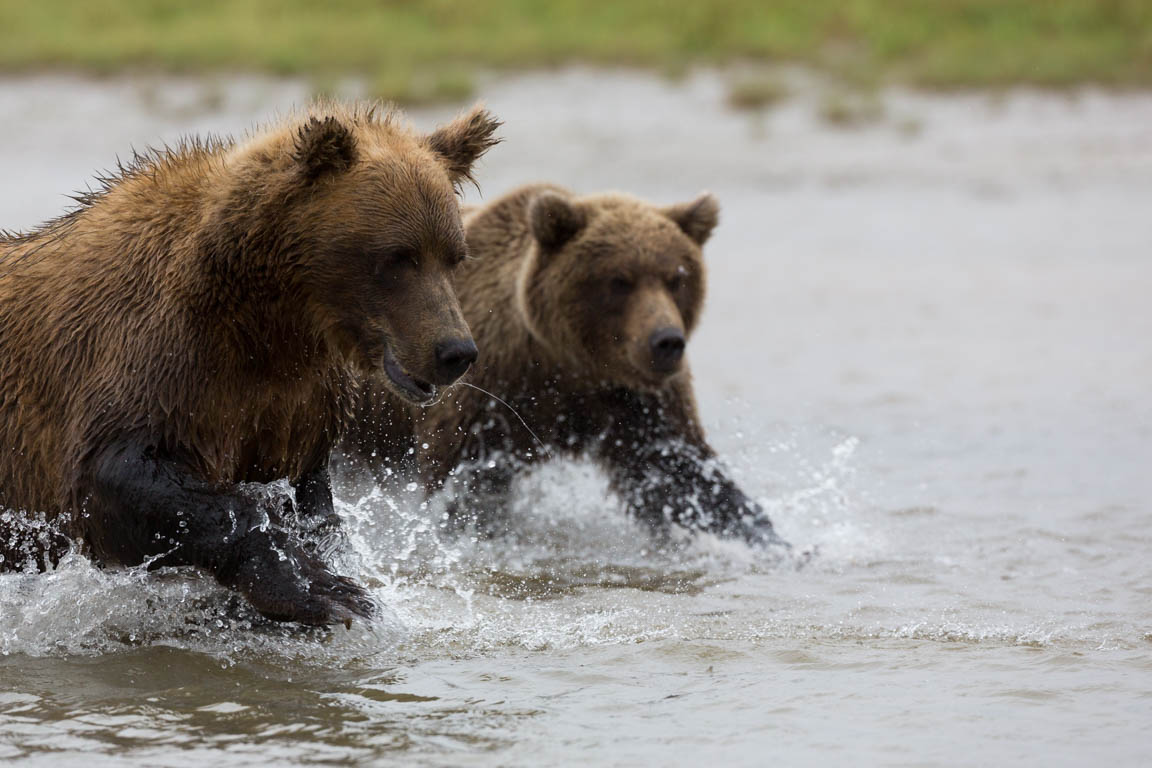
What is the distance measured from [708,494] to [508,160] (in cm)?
943

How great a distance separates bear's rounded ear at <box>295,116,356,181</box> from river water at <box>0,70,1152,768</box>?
4.51ft

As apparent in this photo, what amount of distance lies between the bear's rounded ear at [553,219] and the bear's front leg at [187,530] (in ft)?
9.06

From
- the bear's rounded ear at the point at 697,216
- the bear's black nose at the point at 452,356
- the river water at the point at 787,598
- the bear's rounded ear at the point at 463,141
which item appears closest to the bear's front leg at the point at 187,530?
the river water at the point at 787,598

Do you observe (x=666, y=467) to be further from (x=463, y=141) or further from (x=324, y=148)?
(x=324, y=148)

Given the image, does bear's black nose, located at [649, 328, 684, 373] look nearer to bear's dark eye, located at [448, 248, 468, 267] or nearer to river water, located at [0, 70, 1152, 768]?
river water, located at [0, 70, 1152, 768]

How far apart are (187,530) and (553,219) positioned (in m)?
3.06

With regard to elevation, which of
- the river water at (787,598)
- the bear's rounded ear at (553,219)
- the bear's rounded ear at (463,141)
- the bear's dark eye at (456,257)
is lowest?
the river water at (787,598)

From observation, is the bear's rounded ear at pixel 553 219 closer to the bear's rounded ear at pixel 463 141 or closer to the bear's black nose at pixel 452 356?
the bear's rounded ear at pixel 463 141

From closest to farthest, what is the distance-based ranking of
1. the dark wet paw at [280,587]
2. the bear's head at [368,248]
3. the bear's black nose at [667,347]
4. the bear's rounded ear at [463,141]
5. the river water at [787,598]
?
the river water at [787,598] < the bear's head at [368,248] < the dark wet paw at [280,587] < the bear's rounded ear at [463,141] < the bear's black nose at [667,347]

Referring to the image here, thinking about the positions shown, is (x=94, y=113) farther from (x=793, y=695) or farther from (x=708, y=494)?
(x=793, y=695)

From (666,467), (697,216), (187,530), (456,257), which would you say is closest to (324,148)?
(456,257)

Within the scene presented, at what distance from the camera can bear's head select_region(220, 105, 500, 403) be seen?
15.3 feet

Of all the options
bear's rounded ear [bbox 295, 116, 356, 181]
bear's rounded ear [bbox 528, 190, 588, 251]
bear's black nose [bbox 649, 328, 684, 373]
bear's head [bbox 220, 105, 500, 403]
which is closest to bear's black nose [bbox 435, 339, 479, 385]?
bear's head [bbox 220, 105, 500, 403]

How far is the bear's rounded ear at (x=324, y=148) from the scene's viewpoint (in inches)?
181
